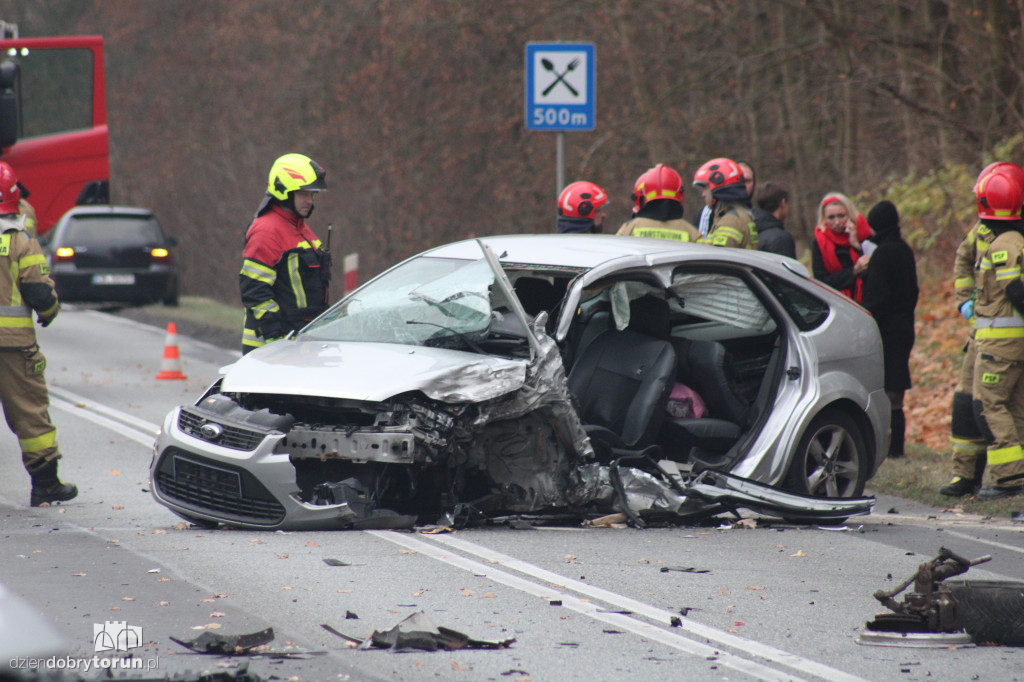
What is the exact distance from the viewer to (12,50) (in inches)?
618

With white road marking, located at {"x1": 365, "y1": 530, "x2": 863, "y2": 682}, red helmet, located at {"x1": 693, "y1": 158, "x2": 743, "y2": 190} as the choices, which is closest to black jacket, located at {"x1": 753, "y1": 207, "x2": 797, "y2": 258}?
red helmet, located at {"x1": 693, "y1": 158, "x2": 743, "y2": 190}

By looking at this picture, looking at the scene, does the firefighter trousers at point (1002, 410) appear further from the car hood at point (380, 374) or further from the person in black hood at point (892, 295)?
the car hood at point (380, 374)

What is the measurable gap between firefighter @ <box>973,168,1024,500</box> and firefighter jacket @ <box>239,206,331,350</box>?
4026mm

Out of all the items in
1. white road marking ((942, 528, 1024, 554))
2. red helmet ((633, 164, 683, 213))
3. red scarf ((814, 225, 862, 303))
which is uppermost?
red helmet ((633, 164, 683, 213))

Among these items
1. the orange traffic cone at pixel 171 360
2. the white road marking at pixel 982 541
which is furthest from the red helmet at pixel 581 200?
the orange traffic cone at pixel 171 360

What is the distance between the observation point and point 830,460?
7.95 m

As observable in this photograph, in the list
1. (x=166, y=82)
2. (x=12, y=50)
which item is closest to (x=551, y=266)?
(x=12, y=50)

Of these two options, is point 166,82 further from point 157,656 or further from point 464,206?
point 157,656

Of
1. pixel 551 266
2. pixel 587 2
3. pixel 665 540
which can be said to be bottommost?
pixel 665 540

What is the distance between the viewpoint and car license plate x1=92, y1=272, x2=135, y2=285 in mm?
22312

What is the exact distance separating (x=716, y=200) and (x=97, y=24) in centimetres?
3390

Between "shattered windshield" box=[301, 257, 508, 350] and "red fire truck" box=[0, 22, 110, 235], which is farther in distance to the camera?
"red fire truck" box=[0, 22, 110, 235]

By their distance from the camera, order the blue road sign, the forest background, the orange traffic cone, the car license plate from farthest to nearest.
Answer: the car license plate < the forest background < the orange traffic cone < the blue road sign
